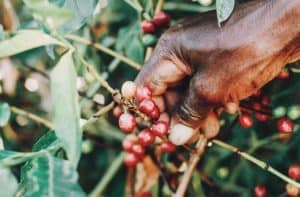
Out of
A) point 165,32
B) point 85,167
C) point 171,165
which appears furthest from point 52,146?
point 85,167

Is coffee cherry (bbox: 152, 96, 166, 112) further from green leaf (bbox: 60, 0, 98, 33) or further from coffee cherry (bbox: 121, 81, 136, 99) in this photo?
green leaf (bbox: 60, 0, 98, 33)

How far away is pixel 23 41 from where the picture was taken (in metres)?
A: 0.95

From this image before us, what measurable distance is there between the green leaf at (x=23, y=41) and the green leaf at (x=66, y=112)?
0.21ft

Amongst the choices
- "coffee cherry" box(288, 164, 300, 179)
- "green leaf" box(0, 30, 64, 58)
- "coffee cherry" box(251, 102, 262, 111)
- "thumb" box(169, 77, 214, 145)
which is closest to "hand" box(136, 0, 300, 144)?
"thumb" box(169, 77, 214, 145)

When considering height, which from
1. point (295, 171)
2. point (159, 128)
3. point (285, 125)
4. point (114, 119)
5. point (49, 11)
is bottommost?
point (114, 119)

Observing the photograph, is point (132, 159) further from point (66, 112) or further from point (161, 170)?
point (66, 112)

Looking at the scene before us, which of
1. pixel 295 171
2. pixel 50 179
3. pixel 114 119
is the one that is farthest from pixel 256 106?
pixel 114 119

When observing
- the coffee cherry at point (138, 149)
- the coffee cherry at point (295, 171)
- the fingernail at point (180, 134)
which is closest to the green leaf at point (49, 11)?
the fingernail at point (180, 134)

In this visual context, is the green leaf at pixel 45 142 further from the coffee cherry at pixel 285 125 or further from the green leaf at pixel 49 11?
the coffee cherry at pixel 285 125

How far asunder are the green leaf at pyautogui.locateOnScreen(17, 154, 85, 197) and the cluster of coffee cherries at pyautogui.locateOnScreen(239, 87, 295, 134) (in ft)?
1.63

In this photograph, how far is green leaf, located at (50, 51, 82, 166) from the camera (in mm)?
909

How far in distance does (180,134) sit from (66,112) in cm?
41

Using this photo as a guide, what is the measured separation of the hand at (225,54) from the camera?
3.84ft

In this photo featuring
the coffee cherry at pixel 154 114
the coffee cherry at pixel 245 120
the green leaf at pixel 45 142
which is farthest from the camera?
the coffee cherry at pixel 245 120
